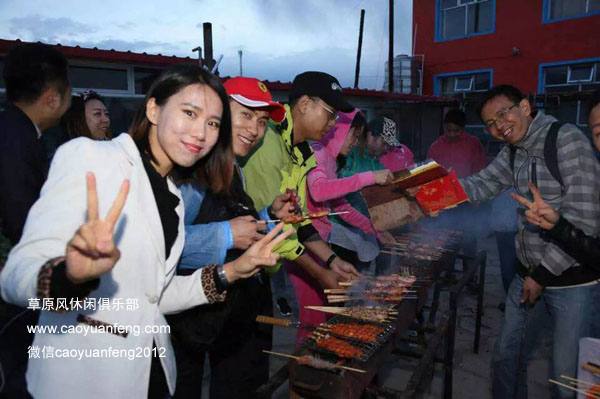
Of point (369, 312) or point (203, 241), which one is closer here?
point (203, 241)

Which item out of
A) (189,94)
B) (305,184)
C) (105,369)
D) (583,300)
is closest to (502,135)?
(583,300)

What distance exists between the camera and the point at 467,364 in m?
4.79

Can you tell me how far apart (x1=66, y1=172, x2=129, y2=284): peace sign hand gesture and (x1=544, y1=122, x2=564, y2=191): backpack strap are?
124 inches

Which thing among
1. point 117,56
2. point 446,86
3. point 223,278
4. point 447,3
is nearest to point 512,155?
point 223,278

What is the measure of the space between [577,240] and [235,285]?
2.46 metres

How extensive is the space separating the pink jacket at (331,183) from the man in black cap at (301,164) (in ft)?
0.88

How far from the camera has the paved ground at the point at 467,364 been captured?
426cm

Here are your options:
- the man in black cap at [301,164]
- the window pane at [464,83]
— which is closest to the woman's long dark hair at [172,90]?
the man in black cap at [301,164]

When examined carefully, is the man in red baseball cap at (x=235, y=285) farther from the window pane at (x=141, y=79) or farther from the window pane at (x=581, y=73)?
the window pane at (x=581, y=73)

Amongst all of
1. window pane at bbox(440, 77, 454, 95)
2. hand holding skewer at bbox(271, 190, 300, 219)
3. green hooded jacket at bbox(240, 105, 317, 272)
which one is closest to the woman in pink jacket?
green hooded jacket at bbox(240, 105, 317, 272)

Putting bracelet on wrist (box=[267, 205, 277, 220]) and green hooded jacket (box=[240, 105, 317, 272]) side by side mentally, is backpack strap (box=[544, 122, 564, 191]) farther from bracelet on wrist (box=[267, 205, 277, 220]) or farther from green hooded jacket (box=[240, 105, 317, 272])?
bracelet on wrist (box=[267, 205, 277, 220])

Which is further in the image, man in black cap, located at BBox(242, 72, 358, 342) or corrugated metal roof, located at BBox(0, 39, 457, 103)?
corrugated metal roof, located at BBox(0, 39, 457, 103)

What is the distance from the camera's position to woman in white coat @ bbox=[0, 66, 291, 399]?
1.44m

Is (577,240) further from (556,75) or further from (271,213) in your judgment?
(556,75)
